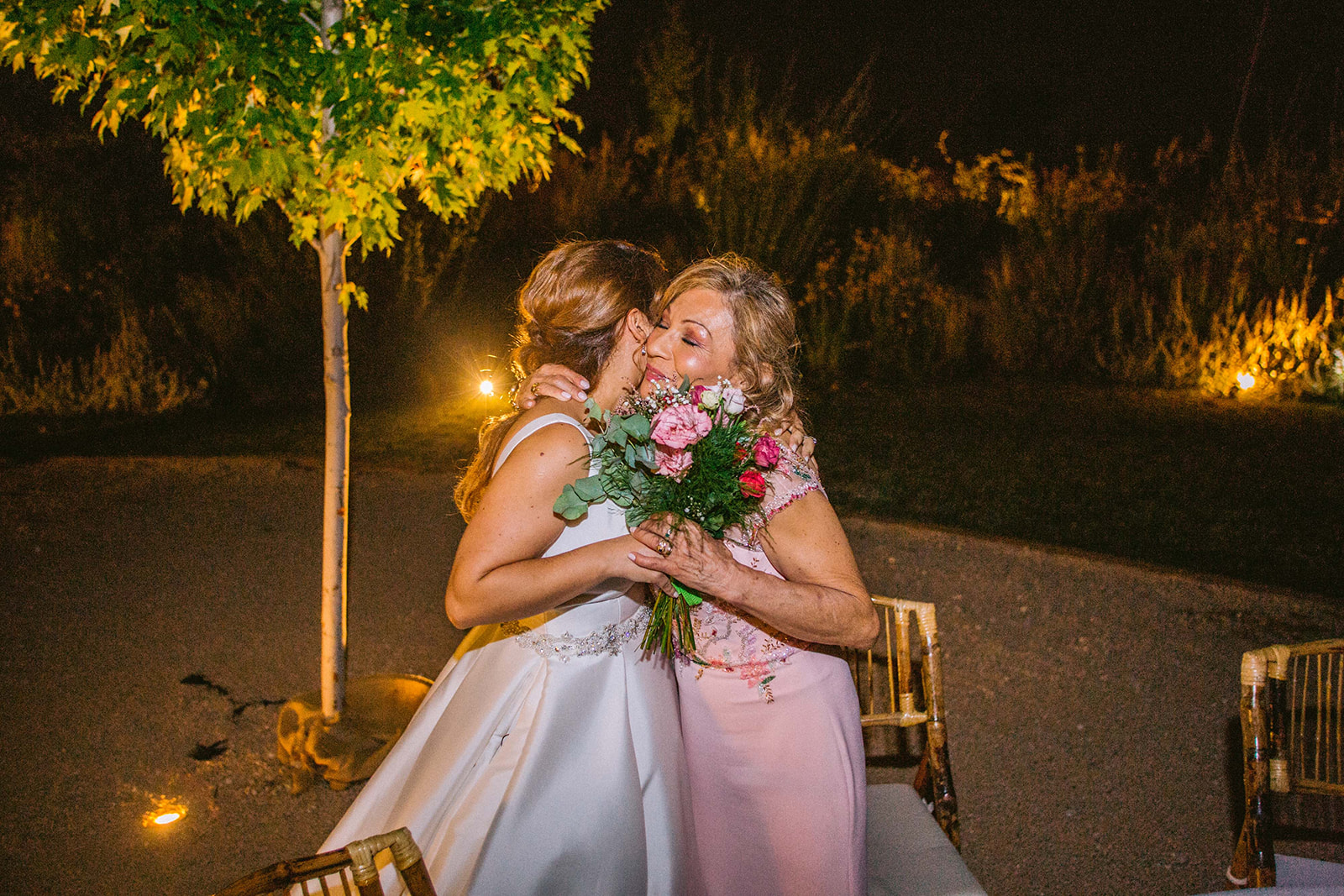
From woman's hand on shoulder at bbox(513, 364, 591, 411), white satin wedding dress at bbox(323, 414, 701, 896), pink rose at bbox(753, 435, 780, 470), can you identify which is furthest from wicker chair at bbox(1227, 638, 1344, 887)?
woman's hand on shoulder at bbox(513, 364, 591, 411)

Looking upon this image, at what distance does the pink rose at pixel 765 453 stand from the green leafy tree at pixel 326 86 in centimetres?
173

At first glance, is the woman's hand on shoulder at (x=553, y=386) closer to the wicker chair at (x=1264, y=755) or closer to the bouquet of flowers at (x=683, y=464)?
the bouquet of flowers at (x=683, y=464)

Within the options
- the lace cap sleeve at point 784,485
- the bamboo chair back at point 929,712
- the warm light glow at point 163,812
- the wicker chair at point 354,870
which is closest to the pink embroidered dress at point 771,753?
the lace cap sleeve at point 784,485

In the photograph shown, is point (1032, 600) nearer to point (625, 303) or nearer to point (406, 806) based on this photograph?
point (625, 303)

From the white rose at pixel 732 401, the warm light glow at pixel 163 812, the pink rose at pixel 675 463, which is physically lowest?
the warm light glow at pixel 163 812

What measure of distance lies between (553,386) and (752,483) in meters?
0.64

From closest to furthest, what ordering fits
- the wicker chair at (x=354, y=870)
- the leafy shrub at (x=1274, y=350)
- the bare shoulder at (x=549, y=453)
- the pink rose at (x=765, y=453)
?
the wicker chair at (x=354, y=870) < the pink rose at (x=765, y=453) < the bare shoulder at (x=549, y=453) < the leafy shrub at (x=1274, y=350)

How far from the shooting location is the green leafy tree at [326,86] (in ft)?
8.55

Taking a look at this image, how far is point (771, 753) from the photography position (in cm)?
212

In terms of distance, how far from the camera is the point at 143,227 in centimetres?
1191

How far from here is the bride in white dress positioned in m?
1.97

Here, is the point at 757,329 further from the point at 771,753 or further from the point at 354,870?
the point at 354,870

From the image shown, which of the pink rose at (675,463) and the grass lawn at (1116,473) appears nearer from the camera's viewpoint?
the pink rose at (675,463)

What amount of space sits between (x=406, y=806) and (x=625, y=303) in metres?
1.38
